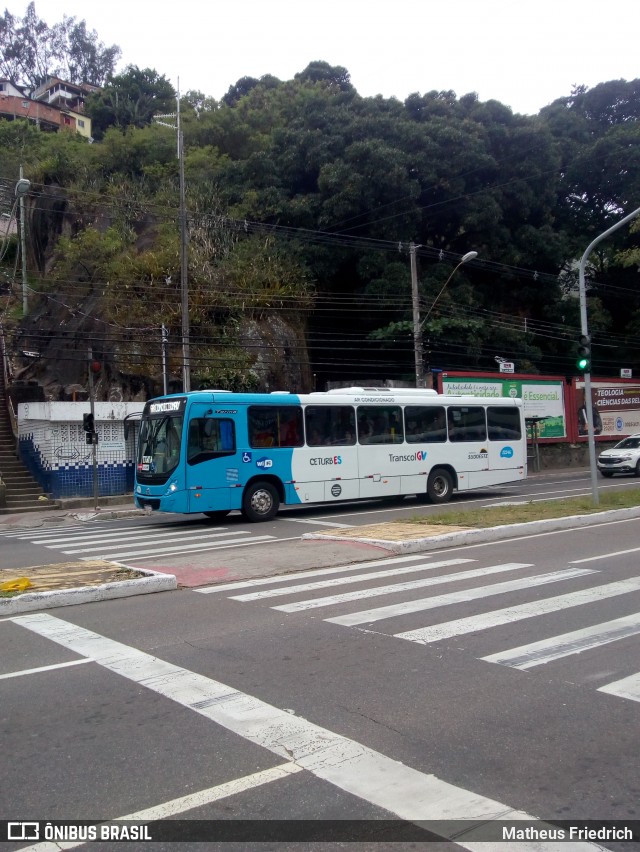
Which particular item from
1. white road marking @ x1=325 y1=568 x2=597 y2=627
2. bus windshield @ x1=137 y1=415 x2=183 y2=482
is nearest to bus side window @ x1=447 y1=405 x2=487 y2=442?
bus windshield @ x1=137 y1=415 x2=183 y2=482

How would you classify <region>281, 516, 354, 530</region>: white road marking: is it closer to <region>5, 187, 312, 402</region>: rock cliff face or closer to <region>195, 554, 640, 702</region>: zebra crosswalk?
<region>195, 554, 640, 702</region>: zebra crosswalk

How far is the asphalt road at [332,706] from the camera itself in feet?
14.0

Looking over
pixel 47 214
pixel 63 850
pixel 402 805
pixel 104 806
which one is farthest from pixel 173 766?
pixel 47 214

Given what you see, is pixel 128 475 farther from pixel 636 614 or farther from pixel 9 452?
pixel 636 614

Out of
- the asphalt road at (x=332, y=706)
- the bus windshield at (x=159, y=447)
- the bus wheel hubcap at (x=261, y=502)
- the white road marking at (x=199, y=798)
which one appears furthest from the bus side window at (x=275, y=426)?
the white road marking at (x=199, y=798)

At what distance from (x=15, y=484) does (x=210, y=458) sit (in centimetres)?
1284

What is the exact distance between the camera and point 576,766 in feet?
15.2

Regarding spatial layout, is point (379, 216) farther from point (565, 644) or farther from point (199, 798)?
point (199, 798)

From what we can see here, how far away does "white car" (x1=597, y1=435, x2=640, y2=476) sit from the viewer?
102ft

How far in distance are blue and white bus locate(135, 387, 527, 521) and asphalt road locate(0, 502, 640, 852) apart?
846 cm

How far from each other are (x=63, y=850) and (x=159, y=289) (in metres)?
28.9

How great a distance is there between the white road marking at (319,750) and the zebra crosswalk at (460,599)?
2108 mm

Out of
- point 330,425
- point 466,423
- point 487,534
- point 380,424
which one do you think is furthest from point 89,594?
point 466,423

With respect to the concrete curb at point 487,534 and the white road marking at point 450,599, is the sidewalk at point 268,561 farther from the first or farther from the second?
the white road marking at point 450,599
